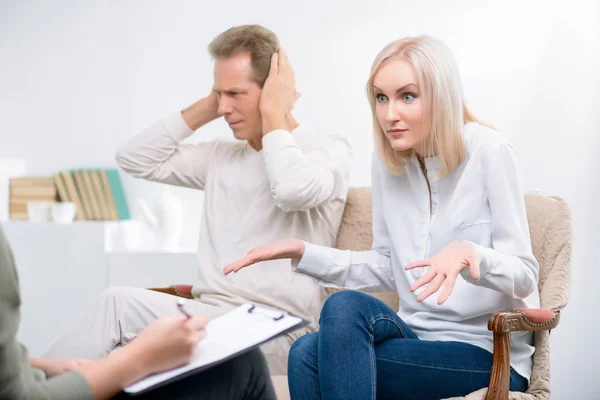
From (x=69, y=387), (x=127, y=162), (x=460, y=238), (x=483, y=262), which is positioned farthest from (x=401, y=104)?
(x=127, y=162)

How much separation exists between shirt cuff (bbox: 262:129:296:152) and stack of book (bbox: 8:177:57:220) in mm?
1964

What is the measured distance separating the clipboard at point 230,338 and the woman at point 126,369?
0.02 meters

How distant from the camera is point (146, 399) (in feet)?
3.56

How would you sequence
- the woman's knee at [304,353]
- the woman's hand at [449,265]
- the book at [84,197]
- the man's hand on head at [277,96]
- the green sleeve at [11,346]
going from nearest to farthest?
the green sleeve at [11,346]
the woman's hand at [449,265]
the woman's knee at [304,353]
the man's hand on head at [277,96]
the book at [84,197]

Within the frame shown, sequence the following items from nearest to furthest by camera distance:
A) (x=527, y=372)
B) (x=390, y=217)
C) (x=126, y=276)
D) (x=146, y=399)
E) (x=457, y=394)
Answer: (x=146, y=399)
(x=457, y=394)
(x=527, y=372)
(x=390, y=217)
(x=126, y=276)

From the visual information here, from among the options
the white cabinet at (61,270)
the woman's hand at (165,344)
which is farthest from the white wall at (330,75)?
the woman's hand at (165,344)

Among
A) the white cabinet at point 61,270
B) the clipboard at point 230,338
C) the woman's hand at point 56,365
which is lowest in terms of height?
the white cabinet at point 61,270

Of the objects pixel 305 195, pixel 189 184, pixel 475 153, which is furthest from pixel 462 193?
pixel 189 184

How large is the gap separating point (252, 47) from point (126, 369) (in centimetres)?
147

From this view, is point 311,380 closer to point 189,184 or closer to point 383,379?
point 383,379

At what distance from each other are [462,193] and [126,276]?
198cm

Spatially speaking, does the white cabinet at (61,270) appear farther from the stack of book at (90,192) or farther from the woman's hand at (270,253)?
the woman's hand at (270,253)

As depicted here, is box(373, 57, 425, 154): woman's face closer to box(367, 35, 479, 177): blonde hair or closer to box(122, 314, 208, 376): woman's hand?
box(367, 35, 479, 177): blonde hair

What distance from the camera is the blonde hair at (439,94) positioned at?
5.38ft
